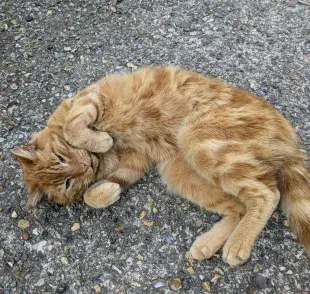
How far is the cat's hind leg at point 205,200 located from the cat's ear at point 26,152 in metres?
1.14

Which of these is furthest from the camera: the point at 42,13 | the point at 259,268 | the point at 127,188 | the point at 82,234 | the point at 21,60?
the point at 42,13

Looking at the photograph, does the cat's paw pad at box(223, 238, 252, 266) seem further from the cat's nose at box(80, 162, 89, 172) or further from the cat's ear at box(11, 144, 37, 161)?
the cat's ear at box(11, 144, 37, 161)

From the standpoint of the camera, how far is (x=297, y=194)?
10.8 feet

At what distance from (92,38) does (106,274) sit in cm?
300

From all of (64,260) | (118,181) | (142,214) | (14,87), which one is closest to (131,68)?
(14,87)

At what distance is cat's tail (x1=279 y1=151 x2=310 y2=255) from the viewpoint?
3203 mm

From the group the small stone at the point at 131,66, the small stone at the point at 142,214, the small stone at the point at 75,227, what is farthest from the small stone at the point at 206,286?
the small stone at the point at 131,66

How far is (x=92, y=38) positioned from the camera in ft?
16.7

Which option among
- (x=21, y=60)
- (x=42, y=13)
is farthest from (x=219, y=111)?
(x=42, y=13)

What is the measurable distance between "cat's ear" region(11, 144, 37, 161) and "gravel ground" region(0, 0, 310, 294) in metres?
0.49

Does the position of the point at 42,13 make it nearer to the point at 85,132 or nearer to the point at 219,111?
the point at 85,132

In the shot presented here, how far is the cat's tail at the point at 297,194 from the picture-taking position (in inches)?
126

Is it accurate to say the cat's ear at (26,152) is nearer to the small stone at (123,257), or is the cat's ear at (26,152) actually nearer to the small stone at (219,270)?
the small stone at (123,257)

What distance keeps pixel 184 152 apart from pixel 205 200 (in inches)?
17.8
